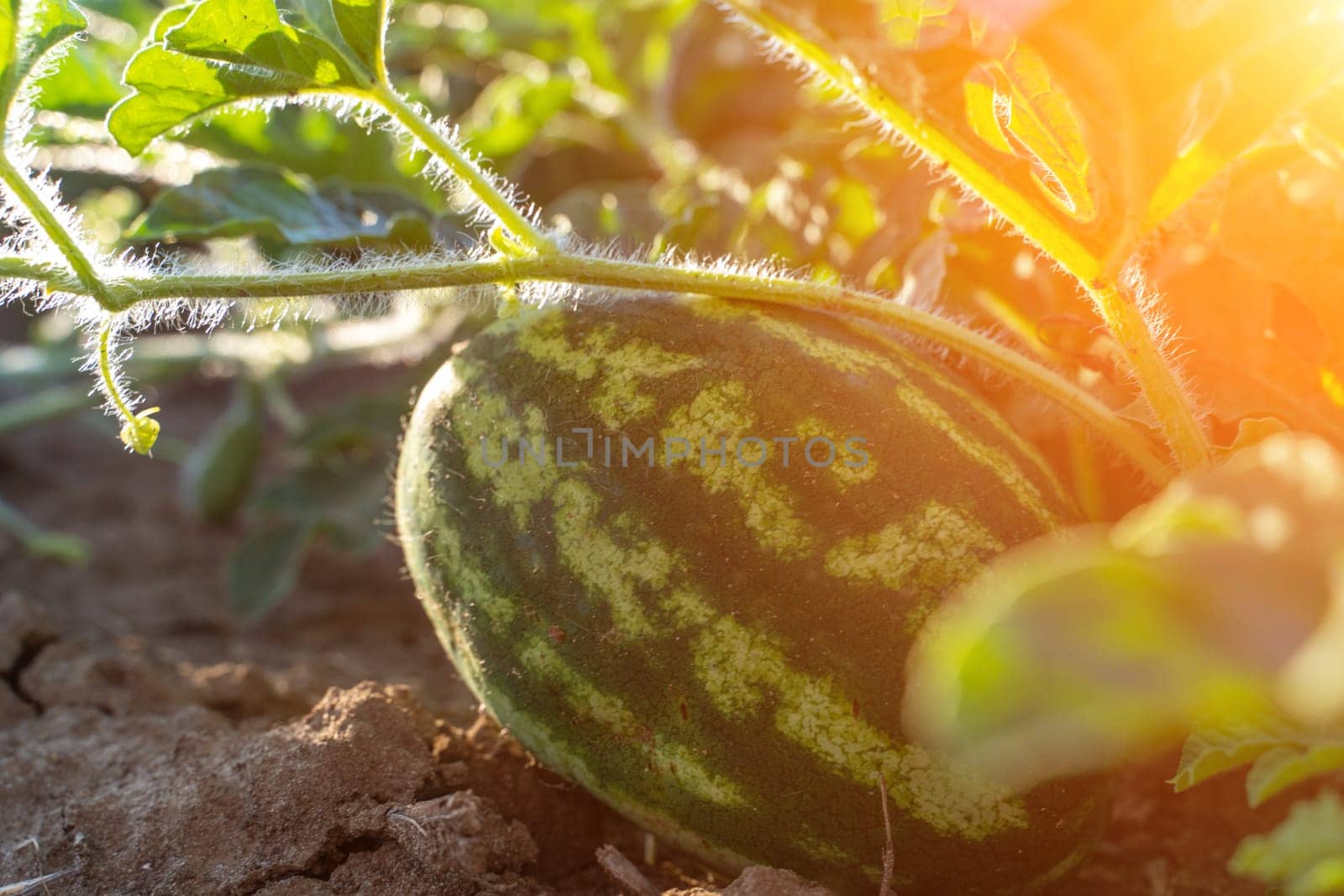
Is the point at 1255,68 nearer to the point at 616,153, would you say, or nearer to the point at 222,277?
the point at 222,277

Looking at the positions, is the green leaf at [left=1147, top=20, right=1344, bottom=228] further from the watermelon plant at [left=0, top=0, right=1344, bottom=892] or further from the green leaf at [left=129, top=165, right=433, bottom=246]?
the green leaf at [left=129, top=165, right=433, bottom=246]

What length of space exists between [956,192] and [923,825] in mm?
1200

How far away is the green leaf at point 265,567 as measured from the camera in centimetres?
273

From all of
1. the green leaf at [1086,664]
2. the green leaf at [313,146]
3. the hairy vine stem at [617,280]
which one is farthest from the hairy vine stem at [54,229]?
the green leaf at [1086,664]

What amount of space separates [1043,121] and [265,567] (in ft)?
7.06

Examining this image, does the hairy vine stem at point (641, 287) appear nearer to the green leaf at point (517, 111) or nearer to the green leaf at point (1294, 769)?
the green leaf at point (1294, 769)

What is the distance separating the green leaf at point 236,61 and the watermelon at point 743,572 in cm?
45

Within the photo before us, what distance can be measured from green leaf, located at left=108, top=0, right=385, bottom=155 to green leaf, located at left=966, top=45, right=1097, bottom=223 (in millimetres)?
795

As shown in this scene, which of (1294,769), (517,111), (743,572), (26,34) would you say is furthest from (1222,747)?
(517,111)

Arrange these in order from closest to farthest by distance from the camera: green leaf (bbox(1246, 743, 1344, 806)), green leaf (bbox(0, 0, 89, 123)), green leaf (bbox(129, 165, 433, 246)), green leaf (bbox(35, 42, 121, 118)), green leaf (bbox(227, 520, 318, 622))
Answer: green leaf (bbox(1246, 743, 1344, 806)) < green leaf (bbox(0, 0, 89, 123)) < green leaf (bbox(129, 165, 433, 246)) < green leaf (bbox(35, 42, 121, 118)) < green leaf (bbox(227, 520, 318, 622))

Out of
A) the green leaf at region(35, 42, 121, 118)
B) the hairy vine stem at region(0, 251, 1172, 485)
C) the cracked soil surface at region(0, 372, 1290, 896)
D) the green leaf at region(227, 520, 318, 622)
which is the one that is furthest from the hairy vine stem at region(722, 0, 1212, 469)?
the green leaf at region(227, 520, 318, 622)

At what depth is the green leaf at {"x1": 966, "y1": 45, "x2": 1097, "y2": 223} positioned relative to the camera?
53.6 inches

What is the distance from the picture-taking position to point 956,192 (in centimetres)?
211

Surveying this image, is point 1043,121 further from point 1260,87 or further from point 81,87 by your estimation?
point 81,87
